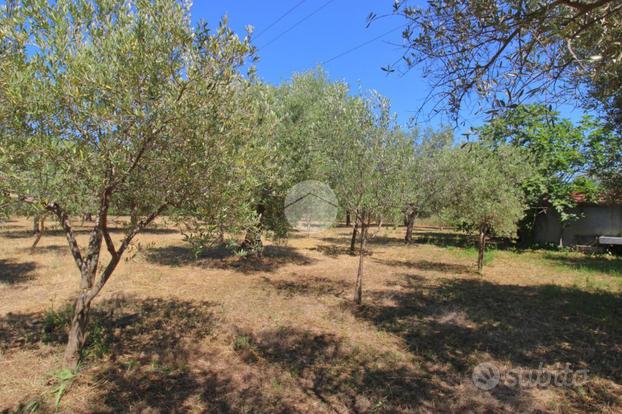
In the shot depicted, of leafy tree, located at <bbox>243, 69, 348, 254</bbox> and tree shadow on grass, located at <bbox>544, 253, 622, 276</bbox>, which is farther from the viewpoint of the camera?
tree shadow on grass, located at <bbox>544, 253, 622, 276</bbox>

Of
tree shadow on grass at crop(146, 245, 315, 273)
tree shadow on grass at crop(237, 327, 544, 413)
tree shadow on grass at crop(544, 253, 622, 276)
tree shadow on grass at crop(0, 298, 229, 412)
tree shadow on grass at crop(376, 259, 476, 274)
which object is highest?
tree shadow on grass at crop(544, 253, 622, 276)

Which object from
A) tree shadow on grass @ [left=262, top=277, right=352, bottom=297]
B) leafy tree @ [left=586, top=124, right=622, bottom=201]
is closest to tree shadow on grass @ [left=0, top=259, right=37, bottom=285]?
tree shadow on grass @ [left=262, top=277, right=352, bottom=297]

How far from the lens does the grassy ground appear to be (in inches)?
214

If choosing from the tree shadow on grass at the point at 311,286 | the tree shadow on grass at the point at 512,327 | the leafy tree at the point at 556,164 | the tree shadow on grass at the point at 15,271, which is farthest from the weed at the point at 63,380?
the leafy tree at the point at 556,164

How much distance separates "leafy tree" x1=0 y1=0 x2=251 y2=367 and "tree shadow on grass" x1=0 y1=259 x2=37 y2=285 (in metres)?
9.42

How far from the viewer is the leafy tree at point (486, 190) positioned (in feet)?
47.1

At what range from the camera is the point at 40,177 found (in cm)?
446

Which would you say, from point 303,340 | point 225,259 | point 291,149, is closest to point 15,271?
point 225,259

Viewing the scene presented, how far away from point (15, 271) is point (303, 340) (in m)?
11.9

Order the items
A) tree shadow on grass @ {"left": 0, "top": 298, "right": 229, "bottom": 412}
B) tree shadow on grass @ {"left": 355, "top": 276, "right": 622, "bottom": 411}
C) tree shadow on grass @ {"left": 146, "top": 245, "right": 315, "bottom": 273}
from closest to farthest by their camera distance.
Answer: tree shadow on grass @ {"left": 0, "top": 298, "right": 229, "bottom": 412}
tree shadow on grass @ {"left": 355, "top": 276, "right": 622, "bottom": 411}
tree shadow on grass @ {"left": 146, "top": 245, "right": 315, "bottom": 273}

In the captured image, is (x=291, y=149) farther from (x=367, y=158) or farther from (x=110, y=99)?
(x=110, y=99)

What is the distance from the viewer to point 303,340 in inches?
304

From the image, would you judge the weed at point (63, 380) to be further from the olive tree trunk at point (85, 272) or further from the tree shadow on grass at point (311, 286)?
the tree shadow on grass at point (311, 286)

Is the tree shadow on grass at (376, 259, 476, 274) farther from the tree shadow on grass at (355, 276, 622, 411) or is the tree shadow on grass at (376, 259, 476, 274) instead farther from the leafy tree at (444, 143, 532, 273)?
the tree shadow on grass at (355, 276, 622, 411)
